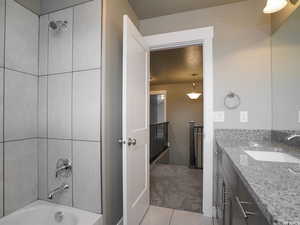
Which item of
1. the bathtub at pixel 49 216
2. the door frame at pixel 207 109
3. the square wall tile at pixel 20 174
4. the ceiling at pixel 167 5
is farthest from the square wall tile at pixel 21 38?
the door frame at pixel 207 109

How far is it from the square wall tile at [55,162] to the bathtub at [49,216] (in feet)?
0.25

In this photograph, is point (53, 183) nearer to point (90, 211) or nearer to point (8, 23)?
point (90, 211)

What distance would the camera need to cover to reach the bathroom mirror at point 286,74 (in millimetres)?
1413

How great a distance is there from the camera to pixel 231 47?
184 centimetres

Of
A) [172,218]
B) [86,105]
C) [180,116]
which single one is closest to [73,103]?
[86,105]

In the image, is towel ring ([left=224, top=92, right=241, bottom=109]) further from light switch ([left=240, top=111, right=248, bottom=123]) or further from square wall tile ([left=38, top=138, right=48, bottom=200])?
square wall tile ([left=38, top=138, right=48, bottom=200])

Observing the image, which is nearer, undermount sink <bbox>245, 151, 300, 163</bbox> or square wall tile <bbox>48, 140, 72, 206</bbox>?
undermount sink <bbox>245, 151, 300, 163</bbox>

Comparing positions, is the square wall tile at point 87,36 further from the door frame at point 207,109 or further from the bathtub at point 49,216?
the bathtub at point 49,216

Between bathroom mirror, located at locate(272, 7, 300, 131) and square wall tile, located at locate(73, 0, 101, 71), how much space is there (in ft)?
5.84

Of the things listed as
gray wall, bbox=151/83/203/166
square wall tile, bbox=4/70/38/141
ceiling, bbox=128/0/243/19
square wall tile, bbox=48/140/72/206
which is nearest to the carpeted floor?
square wall tile, bbox=48/140/72/206

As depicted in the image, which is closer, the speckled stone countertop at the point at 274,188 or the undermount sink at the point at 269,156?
the speckled stone countertop at the point at 274,188

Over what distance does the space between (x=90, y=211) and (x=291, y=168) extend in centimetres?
154

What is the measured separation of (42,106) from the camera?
5.38 feet

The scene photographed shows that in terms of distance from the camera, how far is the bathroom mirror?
141cm
